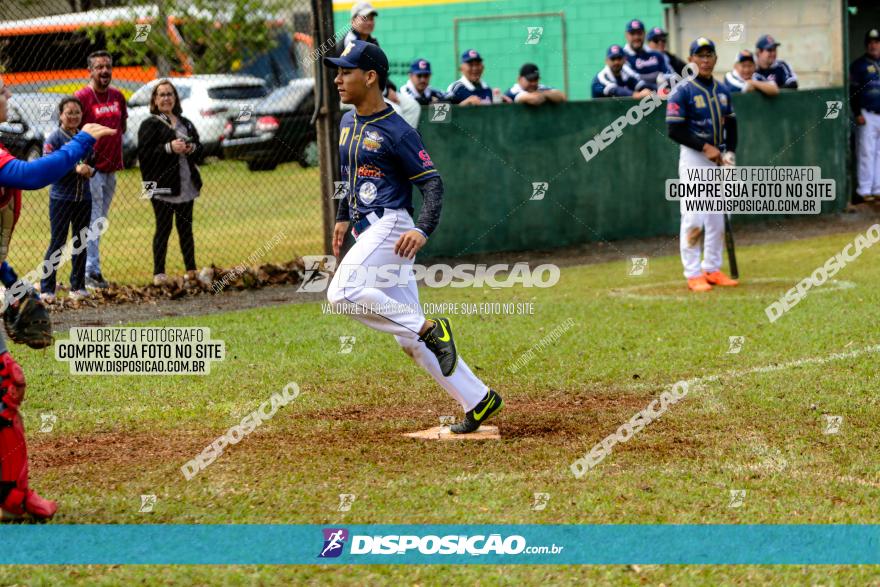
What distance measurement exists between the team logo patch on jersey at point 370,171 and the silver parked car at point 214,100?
9.29 m

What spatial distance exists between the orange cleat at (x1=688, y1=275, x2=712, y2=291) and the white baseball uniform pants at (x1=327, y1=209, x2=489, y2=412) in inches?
221

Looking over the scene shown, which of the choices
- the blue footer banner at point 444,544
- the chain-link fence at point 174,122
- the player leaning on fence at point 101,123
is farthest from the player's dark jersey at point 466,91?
the blue footer banner at point 444,544

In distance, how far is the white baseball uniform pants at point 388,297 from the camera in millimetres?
7312

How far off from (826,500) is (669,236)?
11.5 m

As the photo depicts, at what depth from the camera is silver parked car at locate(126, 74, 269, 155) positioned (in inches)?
708

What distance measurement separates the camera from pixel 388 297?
24.2ft

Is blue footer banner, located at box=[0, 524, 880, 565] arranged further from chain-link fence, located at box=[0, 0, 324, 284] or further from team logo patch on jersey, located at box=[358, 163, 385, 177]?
chain-link fence, located at box=[0, 0, 324, 284]

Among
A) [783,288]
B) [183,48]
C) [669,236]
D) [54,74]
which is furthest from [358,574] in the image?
[669,236]

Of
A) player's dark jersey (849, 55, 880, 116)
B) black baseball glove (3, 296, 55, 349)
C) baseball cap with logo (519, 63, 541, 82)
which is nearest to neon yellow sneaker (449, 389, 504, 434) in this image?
black baseball glove (3, 296, 55, 349)

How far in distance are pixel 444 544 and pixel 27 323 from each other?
227 centimetres

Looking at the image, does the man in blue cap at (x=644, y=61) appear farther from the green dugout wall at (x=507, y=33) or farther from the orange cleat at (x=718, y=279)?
the green dugout wall at (x=507, y=33)

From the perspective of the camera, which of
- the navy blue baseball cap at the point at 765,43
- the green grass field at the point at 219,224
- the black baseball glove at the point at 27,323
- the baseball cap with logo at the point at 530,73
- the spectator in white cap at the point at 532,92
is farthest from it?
the navy blue baseball cap at the point at 765,43

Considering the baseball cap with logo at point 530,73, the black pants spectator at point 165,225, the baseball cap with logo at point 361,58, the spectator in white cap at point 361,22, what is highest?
the spectator in white cap at point 361,22

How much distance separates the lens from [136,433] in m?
7.83
